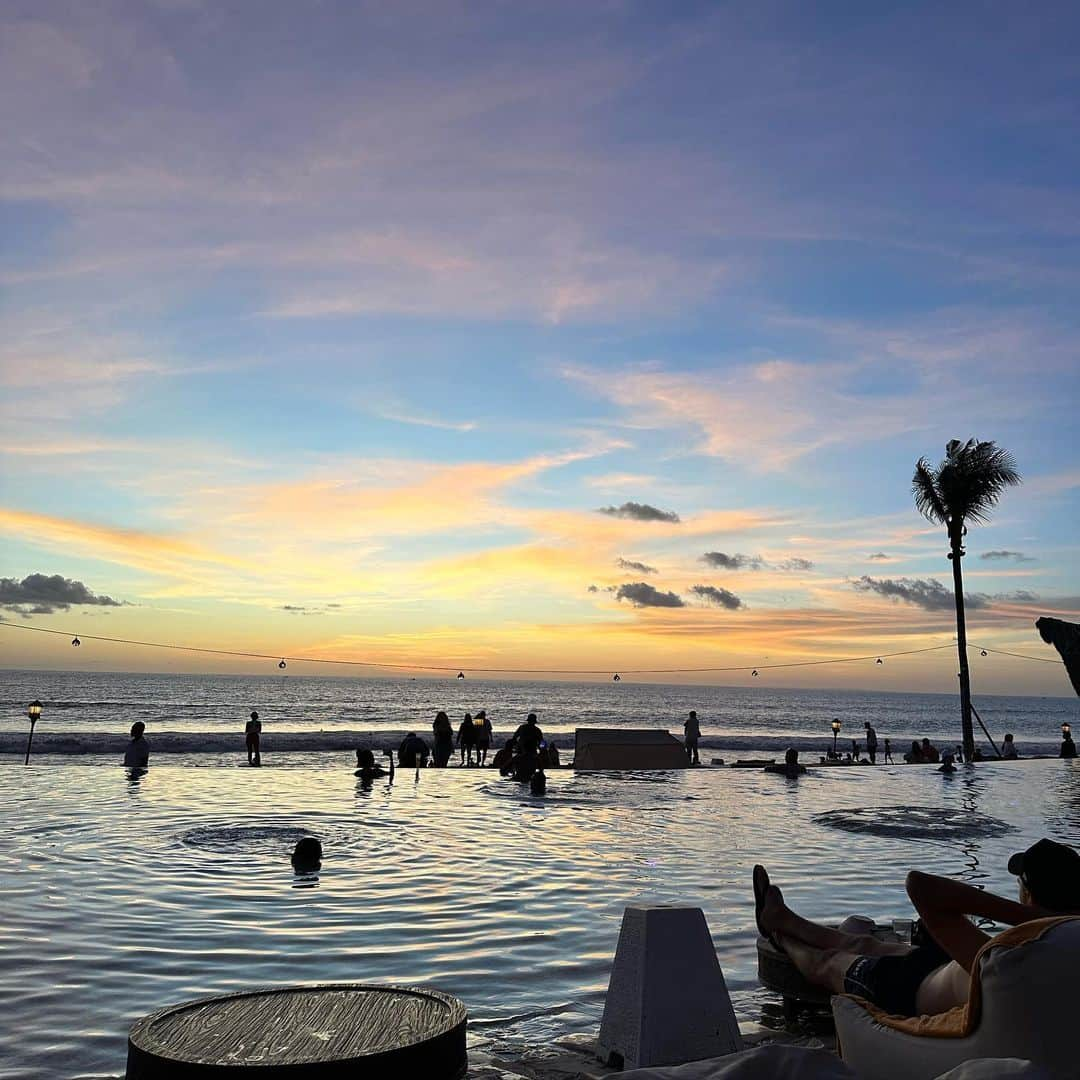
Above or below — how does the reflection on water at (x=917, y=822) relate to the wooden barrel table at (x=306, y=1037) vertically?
below

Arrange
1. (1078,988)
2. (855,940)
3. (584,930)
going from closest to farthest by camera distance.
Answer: (1078,988) → (855,940) → (584,930)

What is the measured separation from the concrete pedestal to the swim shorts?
746 mm

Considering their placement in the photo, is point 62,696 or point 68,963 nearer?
point 68,963

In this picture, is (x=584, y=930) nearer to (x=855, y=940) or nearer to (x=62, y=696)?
(x=855, y=940)

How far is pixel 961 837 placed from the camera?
1514cm

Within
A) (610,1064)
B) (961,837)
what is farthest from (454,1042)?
(961,837)

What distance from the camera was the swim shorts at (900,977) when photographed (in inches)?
181

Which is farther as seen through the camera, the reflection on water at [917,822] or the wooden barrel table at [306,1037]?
the reflection on water at [917,822]

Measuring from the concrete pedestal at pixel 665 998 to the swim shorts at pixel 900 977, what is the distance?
0.75 meters

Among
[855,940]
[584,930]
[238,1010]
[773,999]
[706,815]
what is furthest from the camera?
[706,815]

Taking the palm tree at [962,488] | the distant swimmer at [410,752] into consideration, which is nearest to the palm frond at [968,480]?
the palm tree at [962,488]

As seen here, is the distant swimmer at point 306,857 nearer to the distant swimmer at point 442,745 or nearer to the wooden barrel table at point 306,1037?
the wooden barrel table at point 306,1037

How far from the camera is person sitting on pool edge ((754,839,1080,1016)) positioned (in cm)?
396

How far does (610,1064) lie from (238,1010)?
6.94 ft
